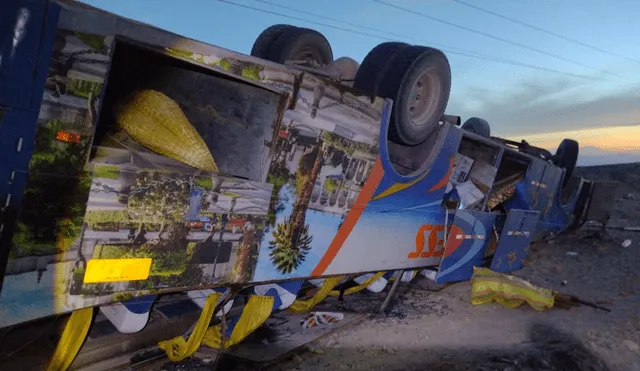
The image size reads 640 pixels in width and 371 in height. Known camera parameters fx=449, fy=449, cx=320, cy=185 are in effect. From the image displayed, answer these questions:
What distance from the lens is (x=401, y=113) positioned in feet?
14.6

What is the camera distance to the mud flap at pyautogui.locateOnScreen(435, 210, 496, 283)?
6.06m

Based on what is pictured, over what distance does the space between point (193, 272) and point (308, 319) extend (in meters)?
2.35

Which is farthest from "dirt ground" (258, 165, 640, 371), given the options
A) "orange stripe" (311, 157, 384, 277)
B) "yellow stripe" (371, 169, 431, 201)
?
"yellow stripe" (371, 169, 431, 201)

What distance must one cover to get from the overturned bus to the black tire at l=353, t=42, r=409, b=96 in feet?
0.05

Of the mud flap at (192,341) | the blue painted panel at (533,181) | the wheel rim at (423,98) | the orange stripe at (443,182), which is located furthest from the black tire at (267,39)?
the blue painted panel at (533,181)

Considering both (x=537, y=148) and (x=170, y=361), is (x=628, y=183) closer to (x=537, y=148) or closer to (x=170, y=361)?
(x=537, y=148)

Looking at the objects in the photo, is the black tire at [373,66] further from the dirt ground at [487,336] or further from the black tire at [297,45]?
the dirt ground at [487,336]

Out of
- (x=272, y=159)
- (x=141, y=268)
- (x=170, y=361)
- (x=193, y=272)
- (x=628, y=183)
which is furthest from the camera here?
(x=628, y=183)

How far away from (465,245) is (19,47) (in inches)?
223

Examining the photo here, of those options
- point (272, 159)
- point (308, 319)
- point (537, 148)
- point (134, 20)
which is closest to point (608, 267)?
point (537, 148)

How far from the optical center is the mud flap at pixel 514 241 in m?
7.20

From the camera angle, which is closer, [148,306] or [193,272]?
[193,272]

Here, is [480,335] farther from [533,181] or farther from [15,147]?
[15,147]

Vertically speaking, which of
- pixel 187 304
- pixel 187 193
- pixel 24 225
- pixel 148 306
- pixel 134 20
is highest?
pixel 134 20
